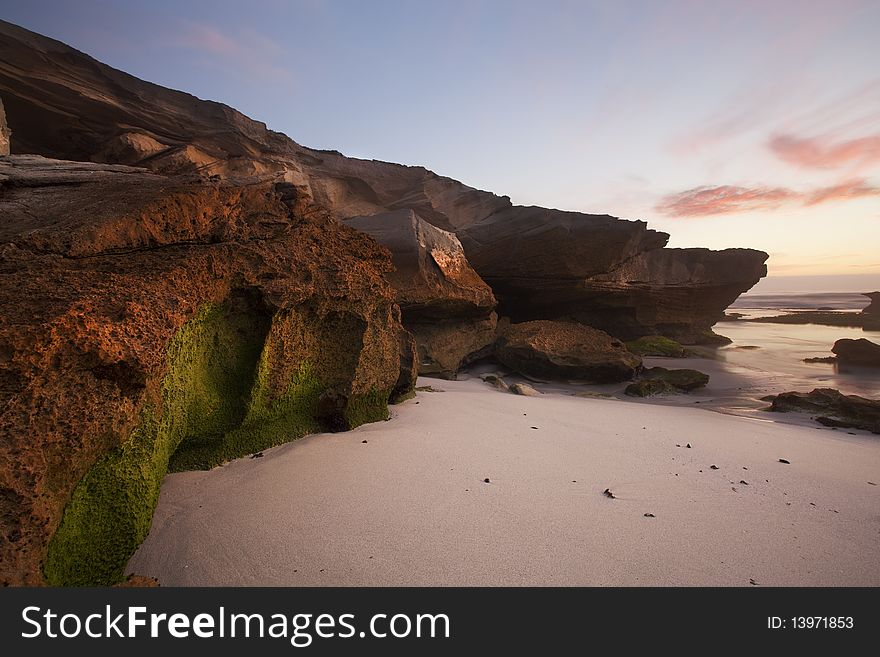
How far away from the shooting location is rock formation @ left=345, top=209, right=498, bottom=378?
7.62 meters

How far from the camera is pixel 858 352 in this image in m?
10.9

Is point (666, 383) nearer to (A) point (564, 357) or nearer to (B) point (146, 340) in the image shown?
(A) point (564, 357)

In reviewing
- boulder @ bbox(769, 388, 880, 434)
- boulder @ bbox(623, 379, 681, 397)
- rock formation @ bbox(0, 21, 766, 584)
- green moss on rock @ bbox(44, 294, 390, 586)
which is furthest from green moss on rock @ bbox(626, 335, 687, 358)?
green moss on rock @ bbox(44, 294, 390, 586)

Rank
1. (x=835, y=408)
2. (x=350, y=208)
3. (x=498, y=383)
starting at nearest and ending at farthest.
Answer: (x=835, y=408)
(x=498, y=383)
(x=350, y=208)

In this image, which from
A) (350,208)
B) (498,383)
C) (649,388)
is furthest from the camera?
(350,208)

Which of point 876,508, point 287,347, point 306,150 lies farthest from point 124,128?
point 876,508

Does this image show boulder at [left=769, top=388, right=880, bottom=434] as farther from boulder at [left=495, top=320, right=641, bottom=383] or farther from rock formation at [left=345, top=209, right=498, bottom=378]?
rock formation at [left=345, top=209, right=498, bottom=378]

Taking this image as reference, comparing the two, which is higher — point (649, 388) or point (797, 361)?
point (797, 361)

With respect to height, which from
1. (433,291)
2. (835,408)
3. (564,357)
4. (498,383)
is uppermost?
(433,291)

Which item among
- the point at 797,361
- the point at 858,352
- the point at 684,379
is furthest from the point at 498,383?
the point at 797,361

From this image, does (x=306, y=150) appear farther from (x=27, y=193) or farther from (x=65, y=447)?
(x=65, y=447)

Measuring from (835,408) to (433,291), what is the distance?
5582 mm

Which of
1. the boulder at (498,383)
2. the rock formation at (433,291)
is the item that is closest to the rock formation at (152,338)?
the rock formation at (433,291)
